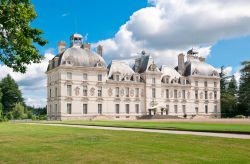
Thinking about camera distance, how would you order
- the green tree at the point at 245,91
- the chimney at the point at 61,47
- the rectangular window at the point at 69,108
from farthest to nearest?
the green tree at the point at 245,91, the chimney at the point at 61,47, the rectangular window at the point at 69,108

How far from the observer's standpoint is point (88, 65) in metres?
56.5

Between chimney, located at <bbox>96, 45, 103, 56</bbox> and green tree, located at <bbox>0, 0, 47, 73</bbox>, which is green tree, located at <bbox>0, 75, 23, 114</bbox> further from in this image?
green tree, located at <bbox>0, 0, 47, 73</bbox>

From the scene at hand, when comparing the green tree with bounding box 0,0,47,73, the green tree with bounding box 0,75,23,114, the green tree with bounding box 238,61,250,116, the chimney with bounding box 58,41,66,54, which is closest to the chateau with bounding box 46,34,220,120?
the chimney with bounding box 58,41,66,54

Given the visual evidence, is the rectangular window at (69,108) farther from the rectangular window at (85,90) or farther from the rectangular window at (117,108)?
the rectangular window at (117,108)

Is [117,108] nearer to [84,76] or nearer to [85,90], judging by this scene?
[85,90]

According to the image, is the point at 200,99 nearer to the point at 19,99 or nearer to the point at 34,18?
the point at 19,99

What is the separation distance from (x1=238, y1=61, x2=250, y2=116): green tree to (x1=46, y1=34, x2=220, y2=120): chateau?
17.5 feet

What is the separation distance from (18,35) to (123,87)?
5000cm

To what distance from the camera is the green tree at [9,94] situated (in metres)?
77.8

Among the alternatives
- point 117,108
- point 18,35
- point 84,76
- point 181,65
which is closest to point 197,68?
point 181,65

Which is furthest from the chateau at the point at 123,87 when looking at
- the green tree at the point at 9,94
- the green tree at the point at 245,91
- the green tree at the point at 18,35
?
the green tree at the point at 18,35

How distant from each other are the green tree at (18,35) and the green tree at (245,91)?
6107cm

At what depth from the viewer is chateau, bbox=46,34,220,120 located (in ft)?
180

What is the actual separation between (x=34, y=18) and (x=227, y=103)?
69.6 metres
